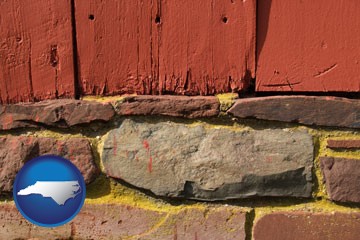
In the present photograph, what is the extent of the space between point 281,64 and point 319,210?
0.43m

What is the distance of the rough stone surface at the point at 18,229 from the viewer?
143 cm

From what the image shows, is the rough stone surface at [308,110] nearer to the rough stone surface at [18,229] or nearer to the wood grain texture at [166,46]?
the wood grain texture at [166,46]

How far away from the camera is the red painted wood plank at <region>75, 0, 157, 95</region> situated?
1.42 m

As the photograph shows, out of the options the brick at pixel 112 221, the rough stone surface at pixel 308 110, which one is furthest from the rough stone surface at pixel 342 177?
the brick at pixel 112 221

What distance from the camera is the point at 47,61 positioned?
1448 mm

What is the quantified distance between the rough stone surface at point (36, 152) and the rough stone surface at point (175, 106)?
0.17 m

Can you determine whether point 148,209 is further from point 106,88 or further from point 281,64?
point 281,64

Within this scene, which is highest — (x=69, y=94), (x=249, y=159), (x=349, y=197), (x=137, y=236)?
(x=69, y=94)

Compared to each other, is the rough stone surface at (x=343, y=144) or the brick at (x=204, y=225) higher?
the rough stone surface at (x=343, y=144)

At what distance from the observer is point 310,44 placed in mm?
1402

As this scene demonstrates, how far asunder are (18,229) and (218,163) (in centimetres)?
62

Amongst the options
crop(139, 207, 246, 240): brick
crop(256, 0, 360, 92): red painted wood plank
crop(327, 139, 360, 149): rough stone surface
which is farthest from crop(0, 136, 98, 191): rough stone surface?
crop(327, 139, 360, 149): rough stone surface

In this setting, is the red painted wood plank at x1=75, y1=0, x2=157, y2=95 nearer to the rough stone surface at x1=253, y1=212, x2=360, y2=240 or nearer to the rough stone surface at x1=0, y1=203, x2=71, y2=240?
the rough stone surface at x1=0, y1=203, x2=71, y2=240

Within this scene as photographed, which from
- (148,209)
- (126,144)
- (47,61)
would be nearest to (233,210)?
(148,209)
